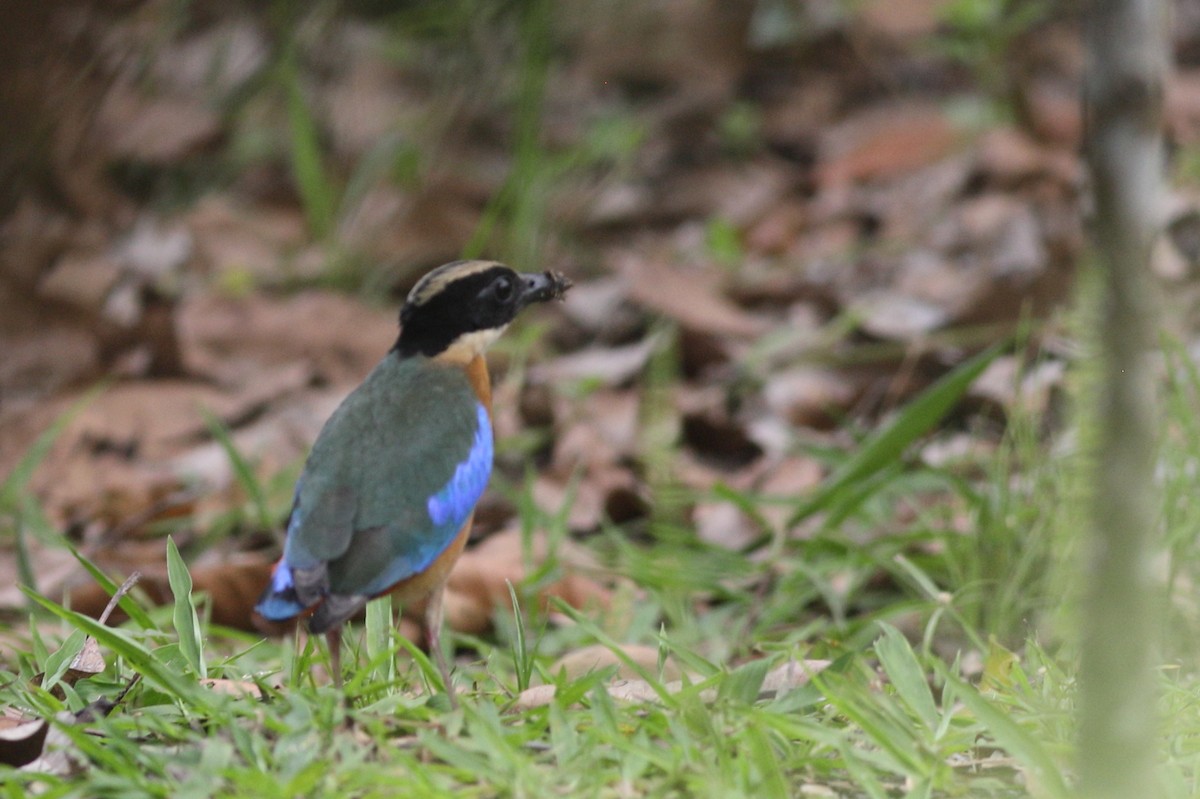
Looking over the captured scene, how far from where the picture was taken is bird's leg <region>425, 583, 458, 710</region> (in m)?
2.70

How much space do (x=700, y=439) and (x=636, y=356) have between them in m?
0.54

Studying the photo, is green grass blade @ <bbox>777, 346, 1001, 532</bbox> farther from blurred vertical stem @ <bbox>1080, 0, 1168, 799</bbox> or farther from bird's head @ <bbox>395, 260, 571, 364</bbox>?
blurred vertical stem @ <bbox>1080, 0, 1168, 799</bbox>

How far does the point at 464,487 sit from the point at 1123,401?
5.10 feet

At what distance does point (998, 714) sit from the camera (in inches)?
96.3

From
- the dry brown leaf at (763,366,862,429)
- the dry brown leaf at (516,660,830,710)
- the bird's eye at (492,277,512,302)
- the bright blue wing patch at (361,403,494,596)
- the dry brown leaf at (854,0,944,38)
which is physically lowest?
the dry brown leaf at (763,366,862,429)

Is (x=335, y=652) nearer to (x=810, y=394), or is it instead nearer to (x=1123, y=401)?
(x=1123, y=401)

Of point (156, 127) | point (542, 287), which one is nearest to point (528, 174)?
point (156, 127)

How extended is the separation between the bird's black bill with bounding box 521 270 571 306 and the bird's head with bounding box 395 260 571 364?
0.08 m

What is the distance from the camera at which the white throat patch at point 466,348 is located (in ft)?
10.9

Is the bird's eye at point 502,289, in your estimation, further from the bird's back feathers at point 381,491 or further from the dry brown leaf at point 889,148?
the dry brown leaf at point 889,148

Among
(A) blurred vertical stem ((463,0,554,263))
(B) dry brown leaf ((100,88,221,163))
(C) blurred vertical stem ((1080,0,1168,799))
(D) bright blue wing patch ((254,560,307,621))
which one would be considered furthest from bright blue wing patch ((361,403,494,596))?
(B) dry brown leaf ((100,88,221,163))

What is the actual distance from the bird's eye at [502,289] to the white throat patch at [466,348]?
8 centimetres

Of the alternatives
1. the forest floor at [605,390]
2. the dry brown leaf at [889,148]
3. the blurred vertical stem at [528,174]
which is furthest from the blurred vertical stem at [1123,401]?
the dry brown leaf at [889,148]

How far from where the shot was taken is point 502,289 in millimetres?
3420
